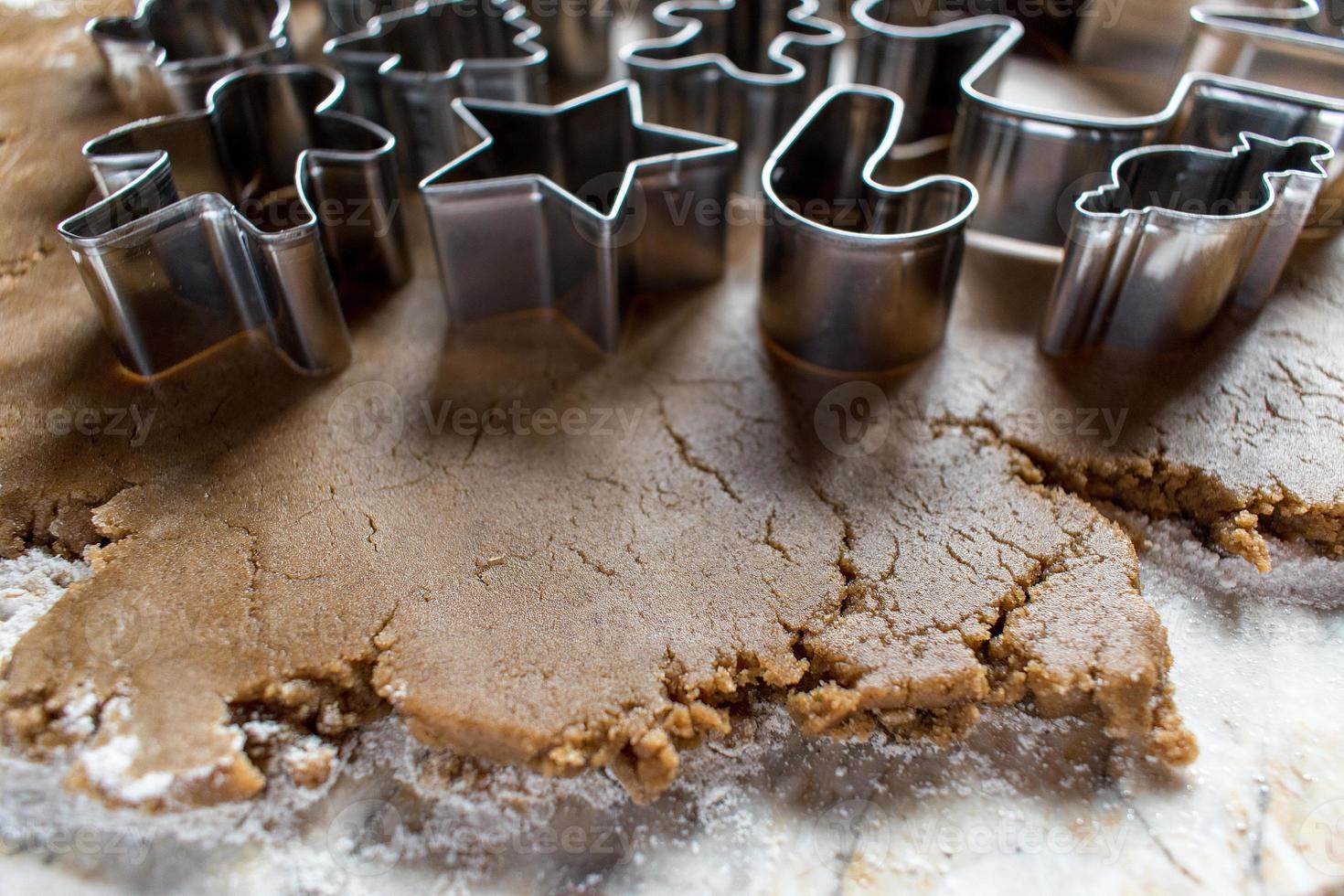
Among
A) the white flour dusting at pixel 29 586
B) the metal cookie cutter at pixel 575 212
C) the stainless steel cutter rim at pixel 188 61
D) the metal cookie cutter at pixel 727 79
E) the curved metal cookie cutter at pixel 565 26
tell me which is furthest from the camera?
the curved metal cookie cutter at pixel 565 26

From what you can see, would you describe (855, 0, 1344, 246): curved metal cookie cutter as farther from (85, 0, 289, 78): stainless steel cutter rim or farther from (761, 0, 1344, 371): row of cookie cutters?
(85, 0, 289, 78): stainless steel cutter rim

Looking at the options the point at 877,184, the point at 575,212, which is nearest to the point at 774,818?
the point at 575,212

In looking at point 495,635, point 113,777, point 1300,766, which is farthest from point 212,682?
point 1300,766

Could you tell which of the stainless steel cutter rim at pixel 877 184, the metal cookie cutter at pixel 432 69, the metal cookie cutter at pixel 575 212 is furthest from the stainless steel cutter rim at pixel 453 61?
the stainless steel cutter rim at pixel 877 184

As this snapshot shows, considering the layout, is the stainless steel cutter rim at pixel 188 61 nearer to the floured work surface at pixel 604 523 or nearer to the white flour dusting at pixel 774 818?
the floured work surface at pixel 604 523

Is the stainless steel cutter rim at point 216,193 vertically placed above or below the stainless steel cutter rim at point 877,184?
above

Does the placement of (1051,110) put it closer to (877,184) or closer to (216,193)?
(877,184)

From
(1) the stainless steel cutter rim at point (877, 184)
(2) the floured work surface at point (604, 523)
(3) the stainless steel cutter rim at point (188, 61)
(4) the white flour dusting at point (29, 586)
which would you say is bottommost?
(4) the white flour dusting at point (29, 586)
